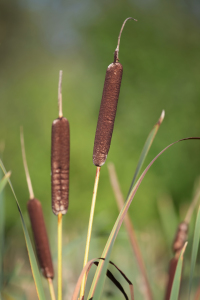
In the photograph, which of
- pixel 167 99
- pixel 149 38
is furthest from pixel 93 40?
pixel 167 99

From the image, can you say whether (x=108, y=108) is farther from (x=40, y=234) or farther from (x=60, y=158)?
(x=40, y=234)

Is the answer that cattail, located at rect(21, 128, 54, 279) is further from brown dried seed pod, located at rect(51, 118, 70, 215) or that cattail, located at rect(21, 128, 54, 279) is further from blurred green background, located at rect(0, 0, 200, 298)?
blurred green background, located at rect(0, 0, 200, 298)

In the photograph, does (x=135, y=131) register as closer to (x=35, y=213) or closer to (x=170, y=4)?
(x=170, y=4)

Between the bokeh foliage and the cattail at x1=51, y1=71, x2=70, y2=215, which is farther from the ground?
the bokeh foliage

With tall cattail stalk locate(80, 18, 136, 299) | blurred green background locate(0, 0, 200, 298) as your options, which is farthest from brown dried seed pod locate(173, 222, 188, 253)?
blurred green background locate(0, 0, 200, 298)

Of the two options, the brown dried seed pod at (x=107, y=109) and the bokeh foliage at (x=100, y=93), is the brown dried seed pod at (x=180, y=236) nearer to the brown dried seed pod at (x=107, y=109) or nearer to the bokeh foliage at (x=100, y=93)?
the brown dried seed pod at (x=107, y=109)

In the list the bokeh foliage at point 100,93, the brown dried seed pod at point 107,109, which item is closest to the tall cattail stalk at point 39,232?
the brown dried seed pod at point 107,109
